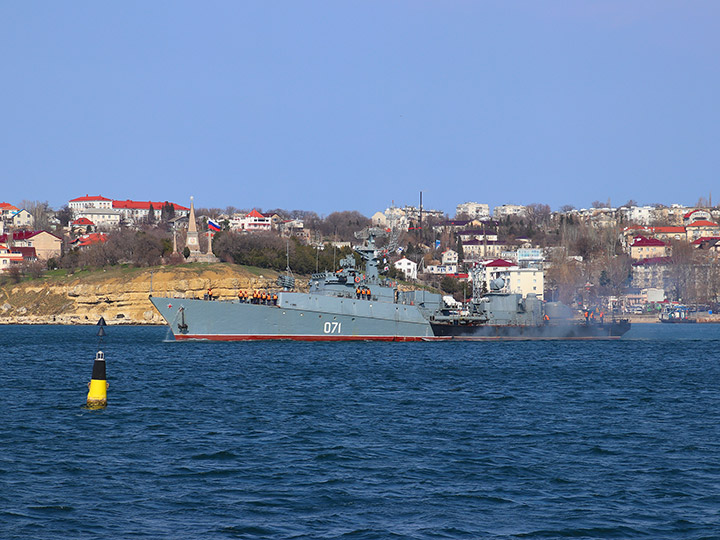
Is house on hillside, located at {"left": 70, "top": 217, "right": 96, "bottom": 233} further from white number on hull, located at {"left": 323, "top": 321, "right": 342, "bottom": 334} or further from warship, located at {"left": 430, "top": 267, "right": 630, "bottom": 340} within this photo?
white number on hull, located at {"left": 323, "top": 321, "right": 342, "bottom": 334}

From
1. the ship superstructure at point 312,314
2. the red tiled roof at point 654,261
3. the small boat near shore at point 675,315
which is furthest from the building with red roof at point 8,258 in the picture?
the red tiled roof at point 654,261

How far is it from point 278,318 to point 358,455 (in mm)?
35638

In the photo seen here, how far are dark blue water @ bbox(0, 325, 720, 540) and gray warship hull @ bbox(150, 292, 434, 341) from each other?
53.2ft

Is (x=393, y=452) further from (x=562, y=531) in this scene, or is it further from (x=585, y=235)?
(x=585, y=235)

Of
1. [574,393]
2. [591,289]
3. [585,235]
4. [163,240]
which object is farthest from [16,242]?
[574,393]

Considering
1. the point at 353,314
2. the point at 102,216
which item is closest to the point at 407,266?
the point at 102,216

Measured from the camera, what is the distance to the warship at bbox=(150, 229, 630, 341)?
178 ft

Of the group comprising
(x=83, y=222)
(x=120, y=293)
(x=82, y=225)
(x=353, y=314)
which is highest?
(x=83, y=222)

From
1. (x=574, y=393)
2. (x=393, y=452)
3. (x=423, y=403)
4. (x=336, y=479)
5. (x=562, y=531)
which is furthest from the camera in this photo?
(x=574, y=393)

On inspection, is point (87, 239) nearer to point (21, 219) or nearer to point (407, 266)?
point (21, 219)

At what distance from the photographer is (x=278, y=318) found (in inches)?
2138

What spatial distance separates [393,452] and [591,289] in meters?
126

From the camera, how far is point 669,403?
28.9m

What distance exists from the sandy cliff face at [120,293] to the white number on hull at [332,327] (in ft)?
166
